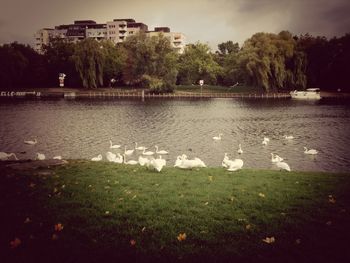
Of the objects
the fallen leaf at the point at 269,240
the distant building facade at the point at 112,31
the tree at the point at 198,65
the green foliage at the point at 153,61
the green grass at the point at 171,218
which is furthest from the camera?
the distant building facade at the point at 112,31

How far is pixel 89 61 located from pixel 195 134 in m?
57.8

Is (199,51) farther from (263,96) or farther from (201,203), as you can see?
(201,203)

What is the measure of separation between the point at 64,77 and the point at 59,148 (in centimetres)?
7396

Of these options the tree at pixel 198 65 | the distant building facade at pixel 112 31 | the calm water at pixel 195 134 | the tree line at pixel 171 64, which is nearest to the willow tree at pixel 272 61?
the tree line at pixel 171 64

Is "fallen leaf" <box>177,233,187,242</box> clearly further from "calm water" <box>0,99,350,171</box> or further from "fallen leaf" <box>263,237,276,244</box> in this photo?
"calm water" <box>0,99,350,171</box>

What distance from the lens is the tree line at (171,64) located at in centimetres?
7644

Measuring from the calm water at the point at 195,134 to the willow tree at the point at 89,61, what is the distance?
3579cm

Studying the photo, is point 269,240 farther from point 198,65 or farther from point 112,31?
point 112,31

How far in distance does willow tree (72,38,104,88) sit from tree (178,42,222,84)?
22.4 meters

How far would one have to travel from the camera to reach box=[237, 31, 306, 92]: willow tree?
2896 inches

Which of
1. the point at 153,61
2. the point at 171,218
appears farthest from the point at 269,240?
the point at 153,61

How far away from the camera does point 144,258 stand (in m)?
6.49

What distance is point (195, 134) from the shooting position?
33438 mm

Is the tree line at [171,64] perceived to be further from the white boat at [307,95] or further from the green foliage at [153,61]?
the white boat at [307,95]
